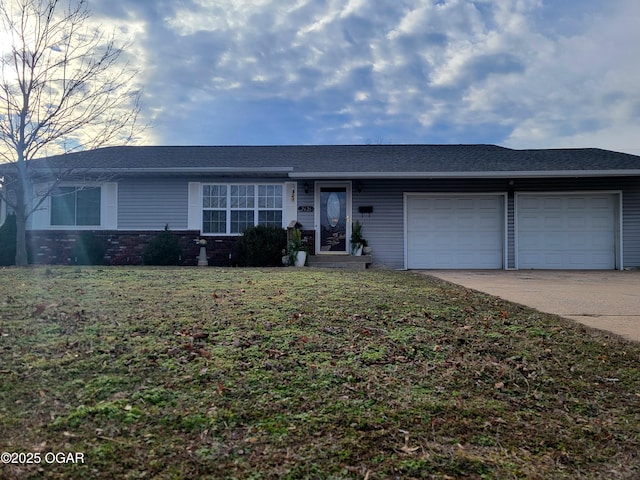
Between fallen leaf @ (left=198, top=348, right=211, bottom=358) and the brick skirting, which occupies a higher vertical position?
the brick skirting

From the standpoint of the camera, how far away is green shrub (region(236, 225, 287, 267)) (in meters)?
11.4

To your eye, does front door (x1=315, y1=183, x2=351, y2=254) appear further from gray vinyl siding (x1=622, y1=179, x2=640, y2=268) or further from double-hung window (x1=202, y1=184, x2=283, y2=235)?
gray vinyl siding (x1=622, y1=179, x2=640, y2=268)

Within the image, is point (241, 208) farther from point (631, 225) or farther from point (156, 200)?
point (631, 225)

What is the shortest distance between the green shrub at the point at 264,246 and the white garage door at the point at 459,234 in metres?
3.97

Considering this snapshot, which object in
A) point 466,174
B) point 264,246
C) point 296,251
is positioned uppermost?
point 466,174

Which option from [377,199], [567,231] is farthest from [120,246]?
[567,231]

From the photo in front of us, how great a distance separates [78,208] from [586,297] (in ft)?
44.0

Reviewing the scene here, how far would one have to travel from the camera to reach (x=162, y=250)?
1177cm

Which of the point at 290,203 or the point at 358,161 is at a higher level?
the point at 358,161

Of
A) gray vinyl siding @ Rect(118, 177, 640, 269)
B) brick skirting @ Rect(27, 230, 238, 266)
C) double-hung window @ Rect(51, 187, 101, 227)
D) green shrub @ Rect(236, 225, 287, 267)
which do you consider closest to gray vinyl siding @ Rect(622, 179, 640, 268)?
gray vinyl siding @ Rect(118, 177, 640, 269)

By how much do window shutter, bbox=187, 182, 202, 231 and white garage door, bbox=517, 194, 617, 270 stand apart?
9.72 m

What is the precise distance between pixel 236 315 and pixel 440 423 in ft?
7.66

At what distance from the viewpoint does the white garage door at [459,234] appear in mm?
12492

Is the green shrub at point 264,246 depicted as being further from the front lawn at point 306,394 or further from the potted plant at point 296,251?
the front lawn at point 306,394
